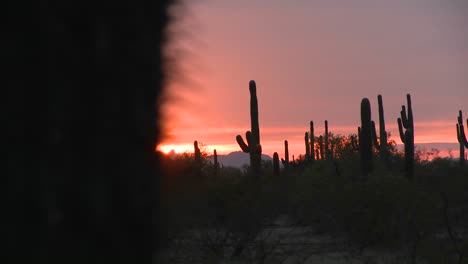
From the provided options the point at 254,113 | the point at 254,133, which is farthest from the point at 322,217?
the point at 254,113

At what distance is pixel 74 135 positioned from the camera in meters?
2.51

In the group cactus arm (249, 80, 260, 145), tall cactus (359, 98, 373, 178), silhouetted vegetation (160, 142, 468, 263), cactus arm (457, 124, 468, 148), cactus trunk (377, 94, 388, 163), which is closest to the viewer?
silhouetted vegetation (160, 142, 468, 263)

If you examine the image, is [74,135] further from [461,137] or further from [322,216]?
[461,137]

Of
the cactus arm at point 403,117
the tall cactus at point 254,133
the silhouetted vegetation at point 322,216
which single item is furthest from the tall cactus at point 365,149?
the cactus arm at point 403,117

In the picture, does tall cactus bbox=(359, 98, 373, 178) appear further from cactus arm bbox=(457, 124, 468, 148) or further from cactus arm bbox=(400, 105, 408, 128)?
cactus arm bbox=(457, 124, 468, 148)

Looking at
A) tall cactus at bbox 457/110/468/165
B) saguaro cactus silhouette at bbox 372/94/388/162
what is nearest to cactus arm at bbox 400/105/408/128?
saguaro cactus silhouette at bbox 372/94/388/162

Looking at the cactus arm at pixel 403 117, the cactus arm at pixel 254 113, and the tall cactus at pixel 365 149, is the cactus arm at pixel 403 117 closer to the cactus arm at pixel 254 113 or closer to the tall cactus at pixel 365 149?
the tall cactus at pixel 365 149

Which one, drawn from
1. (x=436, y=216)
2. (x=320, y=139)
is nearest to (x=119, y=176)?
(x=436, y=216)

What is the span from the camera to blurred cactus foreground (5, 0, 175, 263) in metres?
2.42

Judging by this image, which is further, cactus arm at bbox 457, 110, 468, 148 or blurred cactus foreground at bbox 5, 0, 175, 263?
cactus arm at bbox 457, 110, 468, 148

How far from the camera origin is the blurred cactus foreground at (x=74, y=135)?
2.42m

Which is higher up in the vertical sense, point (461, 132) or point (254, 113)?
point (461, 132)

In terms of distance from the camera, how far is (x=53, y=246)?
2.47m

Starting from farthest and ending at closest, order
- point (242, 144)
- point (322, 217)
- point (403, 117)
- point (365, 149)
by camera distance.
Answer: point (403, 117)
point (242, 144)
point (365, 149)
point (322, 217)
